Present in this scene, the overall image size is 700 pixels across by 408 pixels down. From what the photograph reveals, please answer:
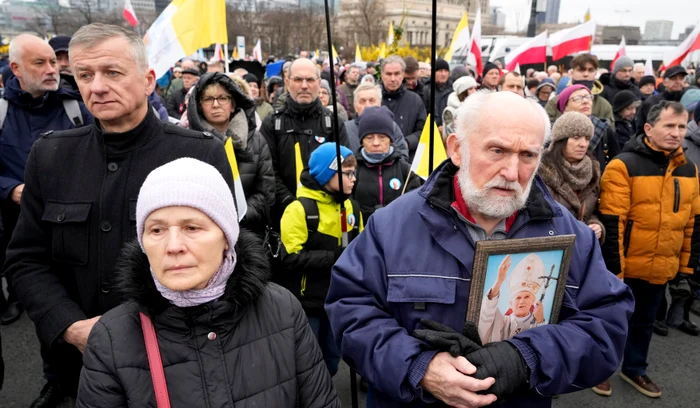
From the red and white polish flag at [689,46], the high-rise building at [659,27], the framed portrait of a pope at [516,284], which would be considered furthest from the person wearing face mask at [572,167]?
the high-rise building at [659,27]

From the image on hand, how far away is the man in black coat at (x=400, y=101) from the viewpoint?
6.40 m

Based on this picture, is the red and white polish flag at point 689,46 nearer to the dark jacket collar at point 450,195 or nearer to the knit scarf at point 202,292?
the dark jacket collar at point 450,195

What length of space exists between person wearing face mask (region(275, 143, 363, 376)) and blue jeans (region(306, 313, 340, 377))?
18 mm

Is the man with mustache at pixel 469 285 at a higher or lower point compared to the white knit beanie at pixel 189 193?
lower

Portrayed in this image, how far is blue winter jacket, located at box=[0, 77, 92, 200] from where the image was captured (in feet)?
12.5

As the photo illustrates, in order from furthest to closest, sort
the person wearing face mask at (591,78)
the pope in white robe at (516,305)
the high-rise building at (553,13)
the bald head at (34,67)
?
the high-rise building at (553,13) → the person wearing face mask at (591,78) → the bald head at (34,67) → the pope in white robe at (516,305)

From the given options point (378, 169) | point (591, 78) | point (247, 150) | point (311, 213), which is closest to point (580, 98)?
point (378, 169)

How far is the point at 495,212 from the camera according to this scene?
1.76 metres

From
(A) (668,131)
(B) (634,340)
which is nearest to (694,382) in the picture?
(B) (634,340)

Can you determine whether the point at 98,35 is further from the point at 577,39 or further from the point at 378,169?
the point at 577,39

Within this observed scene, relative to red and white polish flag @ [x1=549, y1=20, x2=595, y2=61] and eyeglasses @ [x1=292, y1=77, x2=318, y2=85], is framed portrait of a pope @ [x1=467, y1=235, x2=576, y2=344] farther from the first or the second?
red and white polish flag @ [x1=549, y1=20, x2=595, y2=61]

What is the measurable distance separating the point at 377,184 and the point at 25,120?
2.64 m

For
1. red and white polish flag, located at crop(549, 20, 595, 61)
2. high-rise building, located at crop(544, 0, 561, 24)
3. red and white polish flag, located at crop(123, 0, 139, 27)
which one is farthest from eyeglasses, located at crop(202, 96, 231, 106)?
high-rise building, located at crop(544, 0, 561, 24)

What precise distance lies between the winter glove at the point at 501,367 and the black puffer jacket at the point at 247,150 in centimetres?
233
